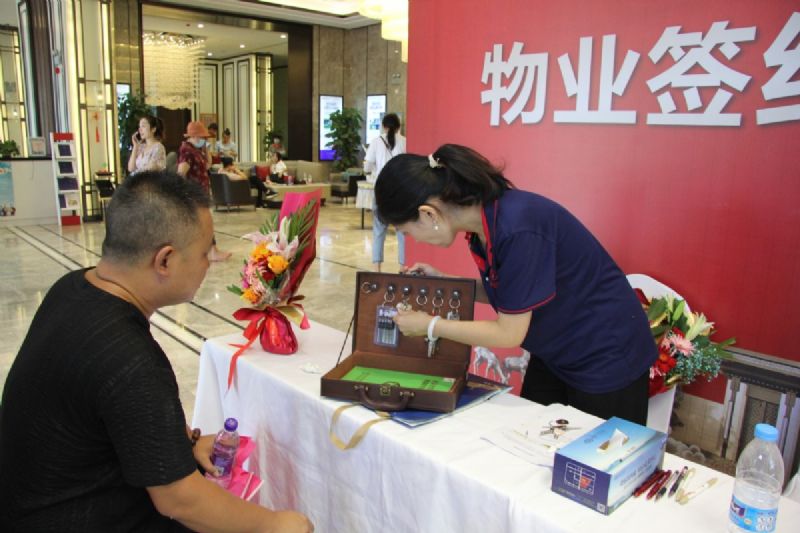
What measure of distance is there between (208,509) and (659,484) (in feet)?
2.81

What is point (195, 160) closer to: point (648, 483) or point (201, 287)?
point (201, 287)

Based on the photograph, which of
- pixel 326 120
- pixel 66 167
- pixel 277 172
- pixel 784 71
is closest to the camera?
pixel 784 71

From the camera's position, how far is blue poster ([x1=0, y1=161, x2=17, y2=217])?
8961 millimetres

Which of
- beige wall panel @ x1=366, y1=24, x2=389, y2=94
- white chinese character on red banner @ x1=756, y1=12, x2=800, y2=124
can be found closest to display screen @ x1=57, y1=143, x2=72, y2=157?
beige wall panel @ x1=366, y1=24, x2=389, y2=94

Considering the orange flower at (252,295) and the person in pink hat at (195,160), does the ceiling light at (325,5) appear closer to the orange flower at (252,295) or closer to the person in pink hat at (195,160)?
the person in pink hat at (195,160)

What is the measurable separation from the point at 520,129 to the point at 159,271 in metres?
2.49

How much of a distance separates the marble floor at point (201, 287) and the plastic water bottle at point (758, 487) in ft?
8.67

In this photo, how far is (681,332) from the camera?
251cm

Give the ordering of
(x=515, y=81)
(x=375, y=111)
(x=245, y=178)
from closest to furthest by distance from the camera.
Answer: (x=515, y=81) → (x=245, y=178) → (x=375, y=111)

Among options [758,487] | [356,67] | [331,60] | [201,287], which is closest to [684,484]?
[758,487]

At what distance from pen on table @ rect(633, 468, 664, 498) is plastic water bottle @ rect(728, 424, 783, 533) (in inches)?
6.3

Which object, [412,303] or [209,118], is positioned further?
[209,118]

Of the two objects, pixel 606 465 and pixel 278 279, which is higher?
pixel 278 279

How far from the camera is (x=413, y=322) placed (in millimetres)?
1643
